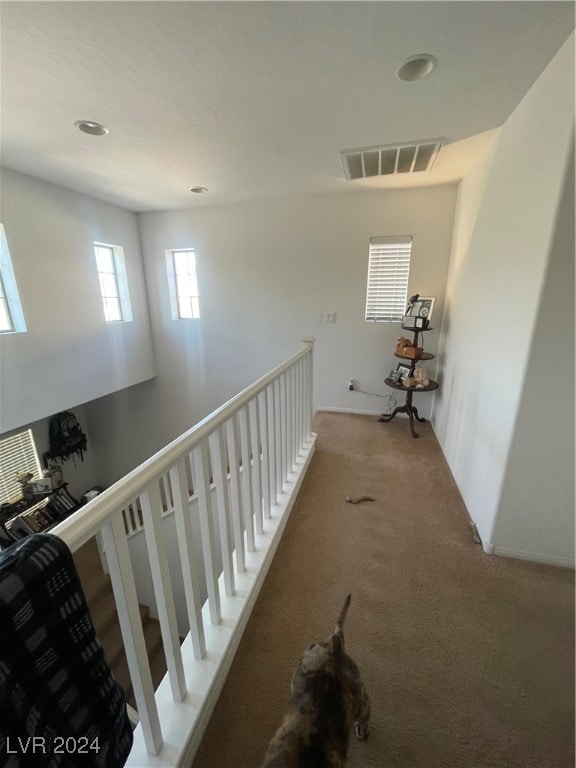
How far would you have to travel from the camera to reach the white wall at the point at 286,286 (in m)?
3.04

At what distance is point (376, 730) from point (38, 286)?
3762 millimetres

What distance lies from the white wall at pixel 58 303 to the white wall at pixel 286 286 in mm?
559

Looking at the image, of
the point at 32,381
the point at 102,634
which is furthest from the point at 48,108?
the point at 102,634

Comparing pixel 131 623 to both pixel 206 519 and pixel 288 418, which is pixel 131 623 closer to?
pixel 206 519

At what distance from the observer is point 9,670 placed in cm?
46

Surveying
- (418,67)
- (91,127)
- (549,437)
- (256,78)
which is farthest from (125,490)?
(91,127)

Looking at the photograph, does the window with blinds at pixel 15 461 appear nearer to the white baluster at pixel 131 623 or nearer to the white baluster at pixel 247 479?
the white baluster at pixel 247 479

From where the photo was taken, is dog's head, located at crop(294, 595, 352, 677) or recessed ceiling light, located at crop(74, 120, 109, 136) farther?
recessed ceiling light, located at crop(74, 120, 109, 136)

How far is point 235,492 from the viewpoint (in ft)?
4.27

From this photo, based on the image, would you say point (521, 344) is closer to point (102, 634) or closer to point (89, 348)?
point (102, 634)

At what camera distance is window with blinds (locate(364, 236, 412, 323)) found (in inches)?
122

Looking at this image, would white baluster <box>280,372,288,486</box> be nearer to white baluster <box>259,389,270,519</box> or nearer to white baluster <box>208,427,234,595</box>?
white baluster <box>259,389,270,519</box>

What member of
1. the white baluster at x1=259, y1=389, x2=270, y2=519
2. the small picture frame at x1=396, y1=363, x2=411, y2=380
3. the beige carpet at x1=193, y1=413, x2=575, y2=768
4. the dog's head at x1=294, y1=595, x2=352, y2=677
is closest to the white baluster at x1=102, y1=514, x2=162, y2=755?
the beige carpet at x1=193, y1=413, x2=575, y2=768

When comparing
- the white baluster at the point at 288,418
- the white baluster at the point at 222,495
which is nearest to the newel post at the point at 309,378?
the white baluster at the point at 288,418
